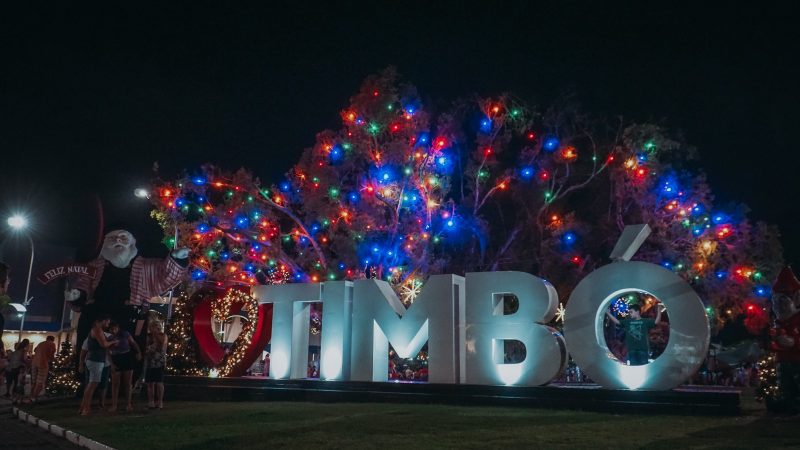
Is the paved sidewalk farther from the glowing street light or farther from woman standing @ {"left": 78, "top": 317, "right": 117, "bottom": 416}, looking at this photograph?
the glowing street light

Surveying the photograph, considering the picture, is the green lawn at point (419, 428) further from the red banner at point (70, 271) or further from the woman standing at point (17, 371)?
the red banner at point (70, 271)

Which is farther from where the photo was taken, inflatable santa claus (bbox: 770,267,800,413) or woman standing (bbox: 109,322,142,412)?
woman standing (bbox: 109,322,142,412)

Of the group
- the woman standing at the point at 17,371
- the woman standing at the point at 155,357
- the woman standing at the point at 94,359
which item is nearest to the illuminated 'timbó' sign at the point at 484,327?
the woman standing at the point at 155,357

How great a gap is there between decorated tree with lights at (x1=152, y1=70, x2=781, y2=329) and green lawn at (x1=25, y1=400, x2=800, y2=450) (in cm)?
1106

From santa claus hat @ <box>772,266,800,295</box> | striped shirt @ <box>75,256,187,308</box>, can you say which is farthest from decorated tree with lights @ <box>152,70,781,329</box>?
santa claus hat @ <box>772,266,800,295</box>

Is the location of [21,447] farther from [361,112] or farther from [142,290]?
[361,112]

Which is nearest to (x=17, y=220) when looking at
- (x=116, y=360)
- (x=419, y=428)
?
(x=116, y=360)

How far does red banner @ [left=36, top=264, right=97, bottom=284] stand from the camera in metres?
16.6

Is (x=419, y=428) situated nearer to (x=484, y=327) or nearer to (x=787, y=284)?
(x=484, y=327)

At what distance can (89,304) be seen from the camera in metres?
16.7

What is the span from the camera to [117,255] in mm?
17016

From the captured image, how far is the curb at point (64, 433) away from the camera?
7.57 m

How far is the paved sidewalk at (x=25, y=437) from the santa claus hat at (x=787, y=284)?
10.7m

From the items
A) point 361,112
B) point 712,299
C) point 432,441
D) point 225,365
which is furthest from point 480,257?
point 432,441
